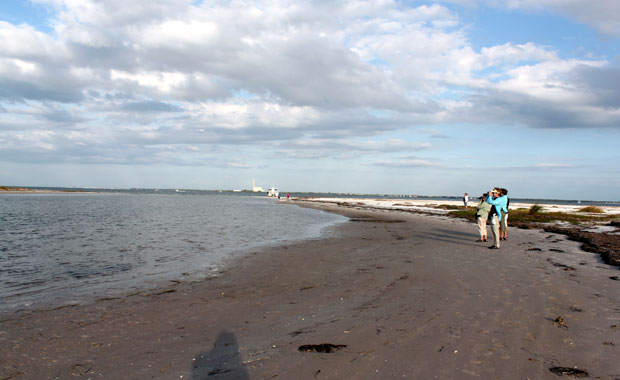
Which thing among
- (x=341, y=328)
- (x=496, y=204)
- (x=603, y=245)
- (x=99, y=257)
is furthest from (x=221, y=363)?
(x=603, y=245)

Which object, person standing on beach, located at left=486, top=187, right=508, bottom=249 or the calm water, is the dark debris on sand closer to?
person standing on beach, located at left=486, top=187, right=508, bottom=249

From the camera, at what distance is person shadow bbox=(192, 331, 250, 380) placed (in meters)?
4.75

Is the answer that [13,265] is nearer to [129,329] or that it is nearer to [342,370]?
[129,329]

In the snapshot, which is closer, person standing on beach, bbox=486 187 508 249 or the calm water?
the calm water

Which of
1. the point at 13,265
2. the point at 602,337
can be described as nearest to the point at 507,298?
the point at 602,337

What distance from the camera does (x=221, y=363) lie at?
16.8 feet

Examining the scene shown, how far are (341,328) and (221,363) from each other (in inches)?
87.8

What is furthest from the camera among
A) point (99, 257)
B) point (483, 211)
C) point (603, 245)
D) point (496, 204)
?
point (483, 211)

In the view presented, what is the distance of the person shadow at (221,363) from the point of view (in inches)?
187

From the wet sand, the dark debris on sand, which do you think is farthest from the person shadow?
the dark debris on sand

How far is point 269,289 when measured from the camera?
945cm

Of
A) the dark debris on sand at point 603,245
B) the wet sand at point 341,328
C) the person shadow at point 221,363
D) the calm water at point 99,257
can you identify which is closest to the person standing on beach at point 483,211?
the dark debris on sand at point 603,245

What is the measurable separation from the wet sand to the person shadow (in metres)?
0.02

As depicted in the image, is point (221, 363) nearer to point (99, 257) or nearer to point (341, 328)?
point (341, 328)
